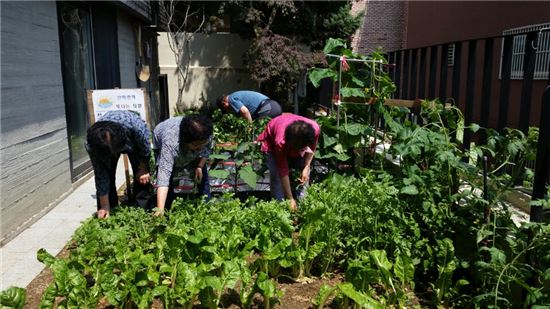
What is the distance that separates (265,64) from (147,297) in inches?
510

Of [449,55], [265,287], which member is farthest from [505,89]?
[449,55]

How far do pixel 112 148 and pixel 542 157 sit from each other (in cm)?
284

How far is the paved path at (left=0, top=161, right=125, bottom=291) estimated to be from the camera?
3.65 m

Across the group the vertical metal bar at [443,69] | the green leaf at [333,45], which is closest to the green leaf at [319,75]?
the green leaf at [333,45]

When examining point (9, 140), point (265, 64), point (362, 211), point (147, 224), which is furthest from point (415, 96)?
point (265, 64)

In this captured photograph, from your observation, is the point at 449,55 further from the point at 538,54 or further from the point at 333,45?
the point at 333,45

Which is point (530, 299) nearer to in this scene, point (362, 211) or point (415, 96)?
point (362, 211)

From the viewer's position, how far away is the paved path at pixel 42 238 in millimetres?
3650

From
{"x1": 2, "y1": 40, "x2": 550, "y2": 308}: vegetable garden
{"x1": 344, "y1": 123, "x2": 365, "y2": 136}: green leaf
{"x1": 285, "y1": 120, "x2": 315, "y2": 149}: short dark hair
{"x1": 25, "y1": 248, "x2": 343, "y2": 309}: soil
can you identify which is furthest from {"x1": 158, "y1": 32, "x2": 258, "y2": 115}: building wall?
{"x1": 25, "y1": 248, "x2": 343, "y2": 309}: soil

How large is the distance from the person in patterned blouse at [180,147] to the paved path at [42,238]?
1.14 m

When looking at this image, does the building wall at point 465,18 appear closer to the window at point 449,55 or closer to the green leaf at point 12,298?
the window at point 449,55

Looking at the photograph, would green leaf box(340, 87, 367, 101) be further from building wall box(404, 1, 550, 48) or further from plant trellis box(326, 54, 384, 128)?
building wall box(404, 1, 550, 48)

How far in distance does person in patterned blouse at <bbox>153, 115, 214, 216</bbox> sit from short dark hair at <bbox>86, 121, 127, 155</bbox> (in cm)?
37

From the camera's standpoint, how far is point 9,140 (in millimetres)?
4273
